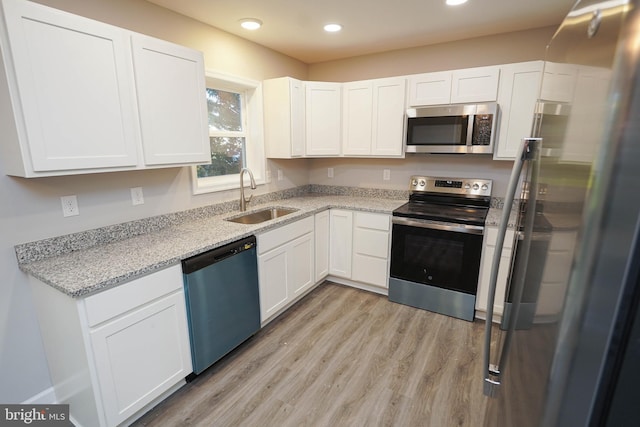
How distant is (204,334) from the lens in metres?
1.98

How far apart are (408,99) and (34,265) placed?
3106 millimetres

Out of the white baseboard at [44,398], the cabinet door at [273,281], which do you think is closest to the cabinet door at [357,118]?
the cabinet door at [273,281]

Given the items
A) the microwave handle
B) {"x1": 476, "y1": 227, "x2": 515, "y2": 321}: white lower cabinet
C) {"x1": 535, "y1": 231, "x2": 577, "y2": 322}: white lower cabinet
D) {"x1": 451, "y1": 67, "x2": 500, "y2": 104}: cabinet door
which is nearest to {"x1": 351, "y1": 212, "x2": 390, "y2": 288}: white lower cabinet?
{"x1": 476, "y1": 227, "x2": 515, "y2": 321}: white lower cabinet

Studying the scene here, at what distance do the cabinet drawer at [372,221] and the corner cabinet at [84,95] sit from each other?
1.79 meters

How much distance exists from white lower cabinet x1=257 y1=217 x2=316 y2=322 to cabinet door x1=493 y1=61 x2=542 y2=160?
1.89m

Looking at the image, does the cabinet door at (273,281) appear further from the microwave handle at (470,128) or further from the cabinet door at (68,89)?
the microwave handle at (470,128)

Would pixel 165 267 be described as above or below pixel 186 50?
below

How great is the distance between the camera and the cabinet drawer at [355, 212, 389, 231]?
3.02 metres

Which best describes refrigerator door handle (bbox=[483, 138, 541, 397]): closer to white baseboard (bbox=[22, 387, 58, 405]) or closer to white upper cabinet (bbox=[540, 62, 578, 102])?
white upper cabinet (bbox=[540, 62, 578, 102])

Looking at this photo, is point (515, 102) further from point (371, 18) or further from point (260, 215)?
point (260, 215)

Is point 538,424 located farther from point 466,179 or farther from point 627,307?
point 466,179

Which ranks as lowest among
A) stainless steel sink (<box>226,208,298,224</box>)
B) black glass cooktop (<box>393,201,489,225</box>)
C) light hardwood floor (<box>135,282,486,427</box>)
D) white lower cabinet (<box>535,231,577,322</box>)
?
light hardwood floor (<box>135,282,486,427</box>)

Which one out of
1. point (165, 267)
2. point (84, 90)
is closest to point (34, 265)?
point (165, 267)

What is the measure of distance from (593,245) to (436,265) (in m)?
2.50
